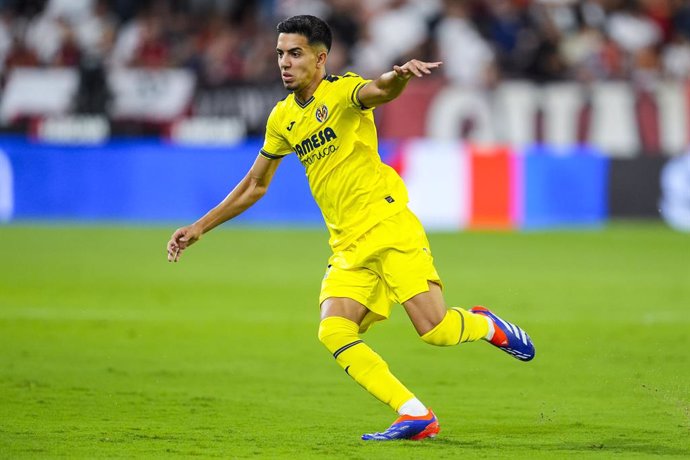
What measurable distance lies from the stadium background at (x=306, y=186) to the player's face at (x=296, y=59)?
2.55 metres

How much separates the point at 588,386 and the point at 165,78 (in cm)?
1366

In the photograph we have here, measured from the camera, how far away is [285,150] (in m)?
7.10

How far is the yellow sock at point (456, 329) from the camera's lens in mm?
6785

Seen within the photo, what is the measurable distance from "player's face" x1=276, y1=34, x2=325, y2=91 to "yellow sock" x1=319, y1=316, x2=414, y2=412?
1.25 metres

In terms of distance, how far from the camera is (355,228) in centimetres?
689

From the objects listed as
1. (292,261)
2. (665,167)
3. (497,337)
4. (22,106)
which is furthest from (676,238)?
(497,337)

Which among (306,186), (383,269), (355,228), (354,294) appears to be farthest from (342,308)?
(306,186)

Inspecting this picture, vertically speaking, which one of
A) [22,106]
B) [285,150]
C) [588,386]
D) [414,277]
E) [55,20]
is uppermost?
[55,20]

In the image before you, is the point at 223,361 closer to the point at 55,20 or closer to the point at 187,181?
the point at 187,181

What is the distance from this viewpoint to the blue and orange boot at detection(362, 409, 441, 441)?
6527 millimetres

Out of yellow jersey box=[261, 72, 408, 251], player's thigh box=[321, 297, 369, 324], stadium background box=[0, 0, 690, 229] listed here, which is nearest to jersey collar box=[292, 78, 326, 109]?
yellow jersey box=[261, 72, 408, 251]

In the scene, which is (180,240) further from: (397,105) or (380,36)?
(380,36)

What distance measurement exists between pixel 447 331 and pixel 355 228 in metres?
0.73

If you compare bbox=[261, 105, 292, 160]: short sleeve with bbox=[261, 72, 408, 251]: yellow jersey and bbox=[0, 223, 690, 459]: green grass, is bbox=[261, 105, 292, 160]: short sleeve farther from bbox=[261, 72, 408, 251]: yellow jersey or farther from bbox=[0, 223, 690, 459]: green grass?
bbox=[0, 223, 690, 459]: green grass
